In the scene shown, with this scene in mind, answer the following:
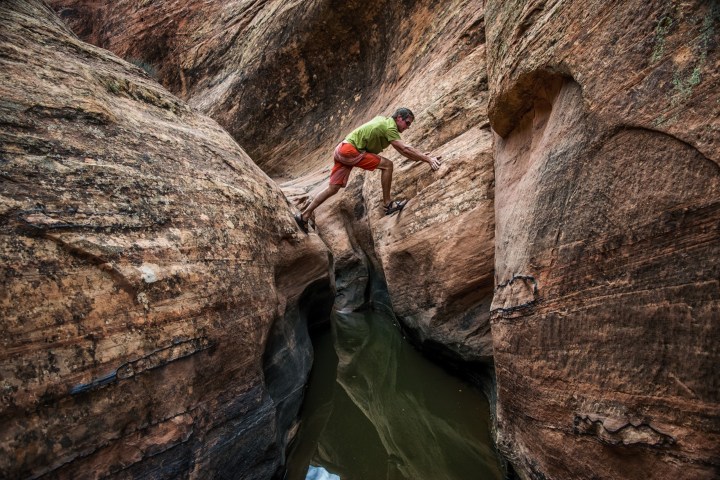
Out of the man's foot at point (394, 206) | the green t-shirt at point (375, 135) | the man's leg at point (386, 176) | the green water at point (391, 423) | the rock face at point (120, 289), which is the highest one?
the green t-shirt at point (375, 135)

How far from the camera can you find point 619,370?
2.09m

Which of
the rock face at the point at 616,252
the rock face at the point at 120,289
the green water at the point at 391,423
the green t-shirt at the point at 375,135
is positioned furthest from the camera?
the green t-shirt at the point at 375,135

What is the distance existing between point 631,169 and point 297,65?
34.3 ft

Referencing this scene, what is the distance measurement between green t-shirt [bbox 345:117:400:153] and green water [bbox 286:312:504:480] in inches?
130

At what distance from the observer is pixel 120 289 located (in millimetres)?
2318

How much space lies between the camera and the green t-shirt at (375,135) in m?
4.82

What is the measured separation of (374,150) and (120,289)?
366cm

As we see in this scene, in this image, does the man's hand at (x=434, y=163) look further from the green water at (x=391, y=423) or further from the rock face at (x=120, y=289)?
the green water at (x=391, y=423)

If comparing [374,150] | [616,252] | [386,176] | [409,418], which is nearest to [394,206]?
[386,176]

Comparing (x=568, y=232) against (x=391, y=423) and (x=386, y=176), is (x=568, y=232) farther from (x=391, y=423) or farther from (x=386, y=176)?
(x=386, y=176)

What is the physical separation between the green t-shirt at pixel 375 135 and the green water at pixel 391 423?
3314mm

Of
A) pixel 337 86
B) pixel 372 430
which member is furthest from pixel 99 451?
pixel 337 86

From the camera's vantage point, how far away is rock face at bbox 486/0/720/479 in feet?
5.81

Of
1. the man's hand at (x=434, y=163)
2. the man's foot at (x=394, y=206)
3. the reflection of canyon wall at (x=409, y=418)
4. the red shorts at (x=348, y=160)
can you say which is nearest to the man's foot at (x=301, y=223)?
the red shorts at (x=348, y=160)
